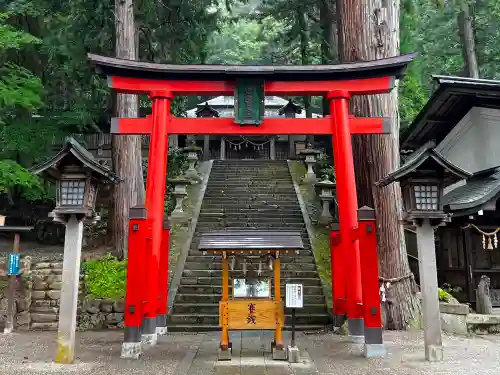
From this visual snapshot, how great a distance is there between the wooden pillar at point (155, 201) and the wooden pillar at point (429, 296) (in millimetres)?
4083

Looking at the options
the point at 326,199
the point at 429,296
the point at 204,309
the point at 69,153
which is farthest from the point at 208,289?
the point at 429,296

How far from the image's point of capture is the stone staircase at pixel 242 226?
879 cm

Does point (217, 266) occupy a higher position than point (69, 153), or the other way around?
point (69, 153)

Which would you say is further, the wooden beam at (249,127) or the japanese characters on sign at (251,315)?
the wooden beam at (249,127)

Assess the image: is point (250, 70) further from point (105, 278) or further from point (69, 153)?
point (105, 278)

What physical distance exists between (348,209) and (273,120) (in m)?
2.12

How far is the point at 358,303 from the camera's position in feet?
23.0

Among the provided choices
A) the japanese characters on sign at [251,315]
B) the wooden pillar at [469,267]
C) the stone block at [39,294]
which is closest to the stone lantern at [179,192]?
the stone block at [39,294]

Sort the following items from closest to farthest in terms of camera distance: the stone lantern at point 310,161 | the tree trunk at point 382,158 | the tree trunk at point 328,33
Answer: the tree trunk at point 382,158 < the stone lantern at point 310,161 < the tree trunk at point 328,33

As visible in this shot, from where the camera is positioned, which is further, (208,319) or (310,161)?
(310,161)

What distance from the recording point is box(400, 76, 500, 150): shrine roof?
409 inches

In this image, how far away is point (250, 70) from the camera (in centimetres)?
764

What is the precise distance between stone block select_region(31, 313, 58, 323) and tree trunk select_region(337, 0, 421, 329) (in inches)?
275

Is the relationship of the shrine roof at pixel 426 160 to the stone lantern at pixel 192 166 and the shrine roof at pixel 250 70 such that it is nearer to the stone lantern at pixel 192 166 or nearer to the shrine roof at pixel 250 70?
the shrine roof at pixel 250 70
